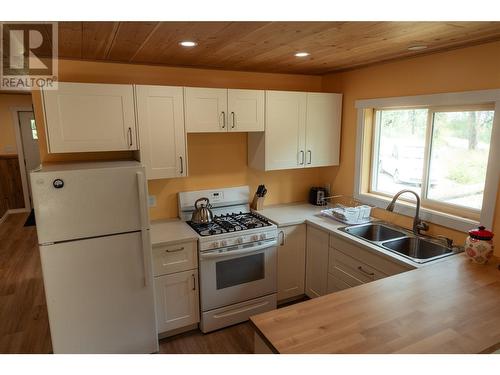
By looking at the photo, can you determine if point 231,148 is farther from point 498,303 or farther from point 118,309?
point 498,303

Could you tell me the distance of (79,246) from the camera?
7.13 ft

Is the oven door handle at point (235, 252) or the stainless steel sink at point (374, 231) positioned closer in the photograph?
the oven door handle at point (235, 252)

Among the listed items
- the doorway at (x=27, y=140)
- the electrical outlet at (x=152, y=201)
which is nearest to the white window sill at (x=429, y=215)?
the electrical outlet at (x=152, y=201)

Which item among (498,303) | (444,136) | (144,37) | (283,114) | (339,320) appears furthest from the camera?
(283,114)

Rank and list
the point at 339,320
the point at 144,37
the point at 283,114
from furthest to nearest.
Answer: the point at 283,114
the point at 144,37
the point at 339,320

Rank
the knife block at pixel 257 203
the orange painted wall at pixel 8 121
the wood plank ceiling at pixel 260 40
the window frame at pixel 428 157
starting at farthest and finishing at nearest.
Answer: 1. the orange painted wall at pixel 8 121
2. the knife block at pixel 257 203
3. the window frame at pixel 428 157
4. the wood plank ceiling at pixel 260 40

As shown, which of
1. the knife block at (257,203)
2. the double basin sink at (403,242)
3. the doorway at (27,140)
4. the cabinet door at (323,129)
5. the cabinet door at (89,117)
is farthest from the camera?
the doorway at (27,140)

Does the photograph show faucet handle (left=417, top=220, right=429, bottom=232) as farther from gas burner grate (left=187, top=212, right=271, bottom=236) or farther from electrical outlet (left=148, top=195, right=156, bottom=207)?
electrical outlet (left=148, top=195, right=156, bottom=207)

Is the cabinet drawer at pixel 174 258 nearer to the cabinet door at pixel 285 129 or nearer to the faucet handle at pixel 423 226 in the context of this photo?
the cabinet door at pixel 285 129

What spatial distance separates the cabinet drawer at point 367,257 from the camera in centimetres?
223

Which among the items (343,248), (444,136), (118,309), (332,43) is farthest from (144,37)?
(444,136)

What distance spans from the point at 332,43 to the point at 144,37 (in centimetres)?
117

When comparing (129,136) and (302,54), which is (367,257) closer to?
(302,54)

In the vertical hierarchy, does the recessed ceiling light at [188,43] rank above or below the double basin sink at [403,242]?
above
